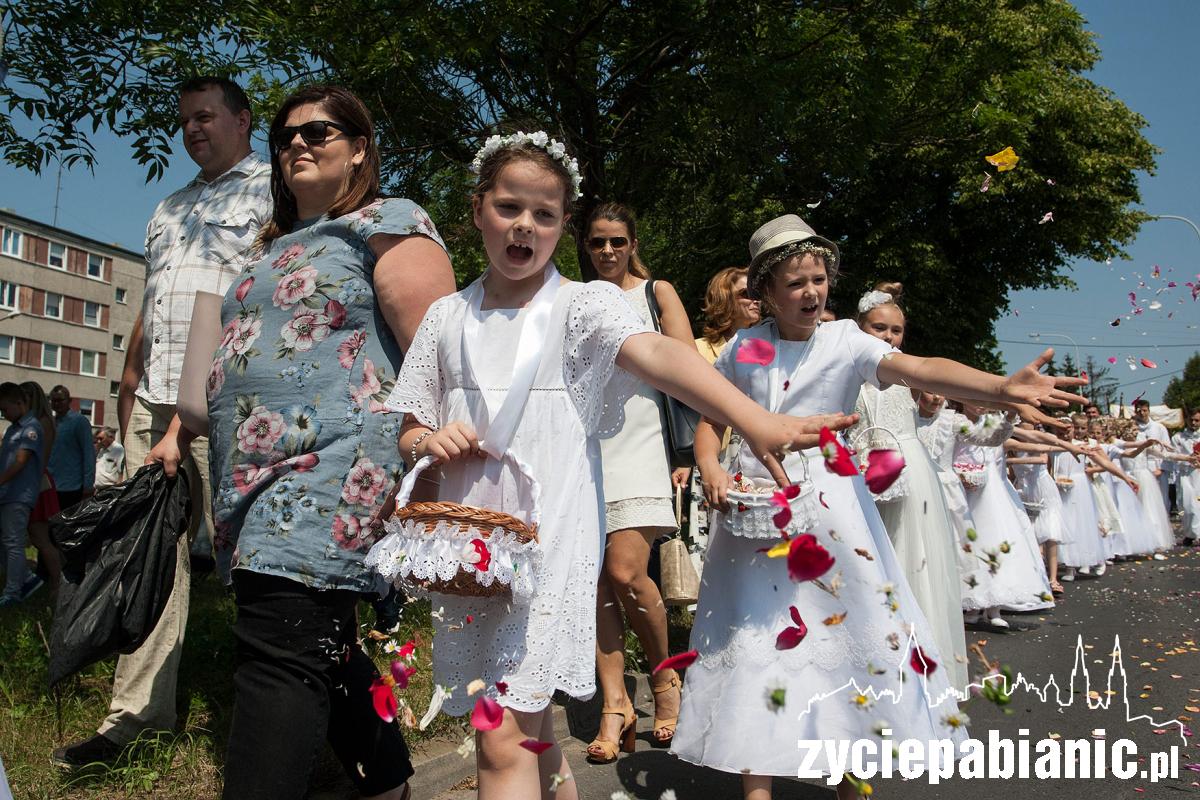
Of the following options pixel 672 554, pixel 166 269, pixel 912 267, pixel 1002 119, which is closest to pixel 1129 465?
pixel 912 267

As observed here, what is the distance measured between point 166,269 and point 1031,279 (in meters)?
23.3

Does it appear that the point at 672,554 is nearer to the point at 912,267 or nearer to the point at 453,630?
the point at 453,630

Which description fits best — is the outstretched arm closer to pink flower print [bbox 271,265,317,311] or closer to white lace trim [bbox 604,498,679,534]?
pink flower print [bbox 271,265,317,311]

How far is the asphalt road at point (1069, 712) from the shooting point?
14.8 ft

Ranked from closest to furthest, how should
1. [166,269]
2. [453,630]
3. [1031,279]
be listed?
[453,630] → [166,269] → [1031,279]

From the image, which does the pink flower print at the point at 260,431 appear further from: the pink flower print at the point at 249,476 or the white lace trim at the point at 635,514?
the white lace trim at the point at 635,514

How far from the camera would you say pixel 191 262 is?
168 inches

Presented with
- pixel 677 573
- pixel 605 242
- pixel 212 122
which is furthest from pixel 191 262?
pixel 677 573

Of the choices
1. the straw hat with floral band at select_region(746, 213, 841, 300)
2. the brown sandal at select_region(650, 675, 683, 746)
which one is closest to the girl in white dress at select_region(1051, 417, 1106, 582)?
the brown sandal at select_region(650, 675, 683, 746)

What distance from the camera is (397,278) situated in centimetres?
321

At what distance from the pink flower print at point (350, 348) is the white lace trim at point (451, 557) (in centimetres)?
69

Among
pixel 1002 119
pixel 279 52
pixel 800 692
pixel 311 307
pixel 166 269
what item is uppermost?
pixel 1002 119

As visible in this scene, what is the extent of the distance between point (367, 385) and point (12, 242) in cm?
8593

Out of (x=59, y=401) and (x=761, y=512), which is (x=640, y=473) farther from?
(x=59, y=401)
